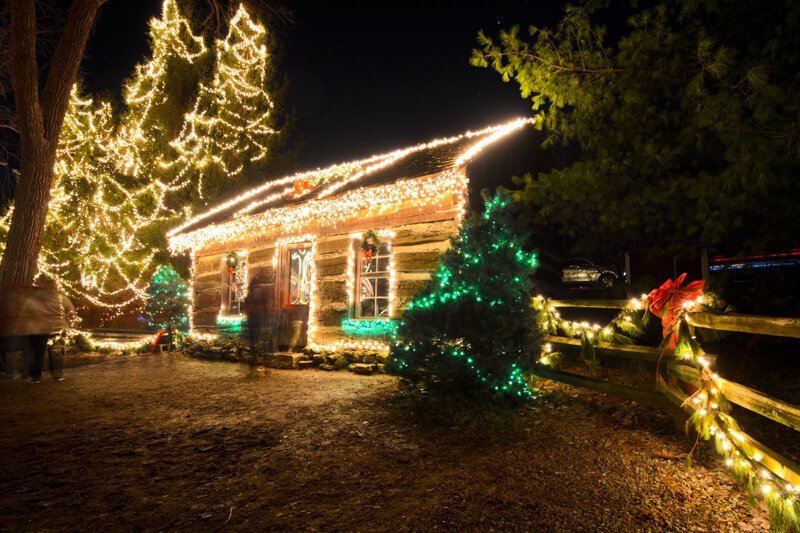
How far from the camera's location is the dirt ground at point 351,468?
2.60 meters

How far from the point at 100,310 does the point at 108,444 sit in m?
17.7

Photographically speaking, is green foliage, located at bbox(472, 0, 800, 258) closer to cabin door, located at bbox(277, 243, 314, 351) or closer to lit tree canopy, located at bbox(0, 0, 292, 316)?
cabin door, located at bbox(277, 243, 314, 351)

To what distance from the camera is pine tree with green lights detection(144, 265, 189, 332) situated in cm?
1238

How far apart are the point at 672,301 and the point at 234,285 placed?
38.7ft

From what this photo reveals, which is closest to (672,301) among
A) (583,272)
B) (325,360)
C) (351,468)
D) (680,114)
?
(351,468)

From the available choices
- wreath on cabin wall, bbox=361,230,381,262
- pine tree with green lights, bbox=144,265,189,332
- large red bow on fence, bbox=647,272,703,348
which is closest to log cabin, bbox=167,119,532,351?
wreath on cabin wall, bbox=361,230,381,262

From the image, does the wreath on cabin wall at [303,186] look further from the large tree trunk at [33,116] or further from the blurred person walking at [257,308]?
the large tree trunk at [33,116]

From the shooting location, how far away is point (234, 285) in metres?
12.7

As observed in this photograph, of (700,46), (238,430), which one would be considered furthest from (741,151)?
(238,430)

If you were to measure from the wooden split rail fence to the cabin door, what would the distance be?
6.19m

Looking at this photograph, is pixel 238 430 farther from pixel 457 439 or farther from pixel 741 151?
pixel 741 151

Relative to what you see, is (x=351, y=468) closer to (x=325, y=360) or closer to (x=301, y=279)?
(x=325, y=360)

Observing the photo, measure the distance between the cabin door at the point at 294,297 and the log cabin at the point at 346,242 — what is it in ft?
0.09

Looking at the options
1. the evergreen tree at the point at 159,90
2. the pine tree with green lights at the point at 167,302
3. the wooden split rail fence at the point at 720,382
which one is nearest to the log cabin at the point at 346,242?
the pine tree with green lights at the point at 167,302
